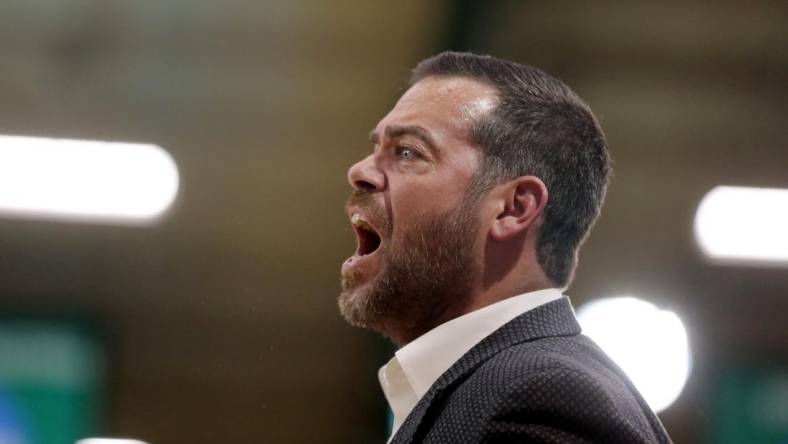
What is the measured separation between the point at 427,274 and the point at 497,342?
0.23 meters

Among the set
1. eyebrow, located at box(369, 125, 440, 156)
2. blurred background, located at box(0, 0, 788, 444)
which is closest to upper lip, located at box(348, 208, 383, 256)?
eyebrow, located at box(369, 125, 440, 156)

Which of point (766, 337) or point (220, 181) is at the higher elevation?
point (220, 181)

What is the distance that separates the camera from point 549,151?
4.41 ft

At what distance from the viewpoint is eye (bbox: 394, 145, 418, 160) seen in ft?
4.44

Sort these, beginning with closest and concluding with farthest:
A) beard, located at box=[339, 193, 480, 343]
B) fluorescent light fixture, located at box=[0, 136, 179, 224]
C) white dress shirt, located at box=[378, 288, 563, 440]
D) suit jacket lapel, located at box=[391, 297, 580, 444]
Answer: suit jacket lapel, located at box=[391, 297, 580, 444]
white dress shirt, located at box=[378, 288, 563, 440]
beard, located at box=[339, 193, 480, 343]
fluorescent light fixture, located at box=[0, 136, 179, 224]

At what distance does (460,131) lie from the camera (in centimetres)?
135

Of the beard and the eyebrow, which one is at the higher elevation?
the eyebrow

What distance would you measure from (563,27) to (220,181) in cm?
81

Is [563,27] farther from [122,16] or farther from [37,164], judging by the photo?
[37,164]

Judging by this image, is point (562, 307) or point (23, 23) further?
point (23, 23)

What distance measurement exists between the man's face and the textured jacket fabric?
0.20m

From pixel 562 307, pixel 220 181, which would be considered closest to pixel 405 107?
pixel 562 307

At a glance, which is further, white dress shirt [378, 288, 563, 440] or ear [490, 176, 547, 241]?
ear [490, 176, 547, 241]

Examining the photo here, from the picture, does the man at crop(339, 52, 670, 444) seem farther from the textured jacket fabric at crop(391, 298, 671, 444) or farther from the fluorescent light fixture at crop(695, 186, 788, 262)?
the fluorescent light fixture at crop(695, 186, 788, 262)
